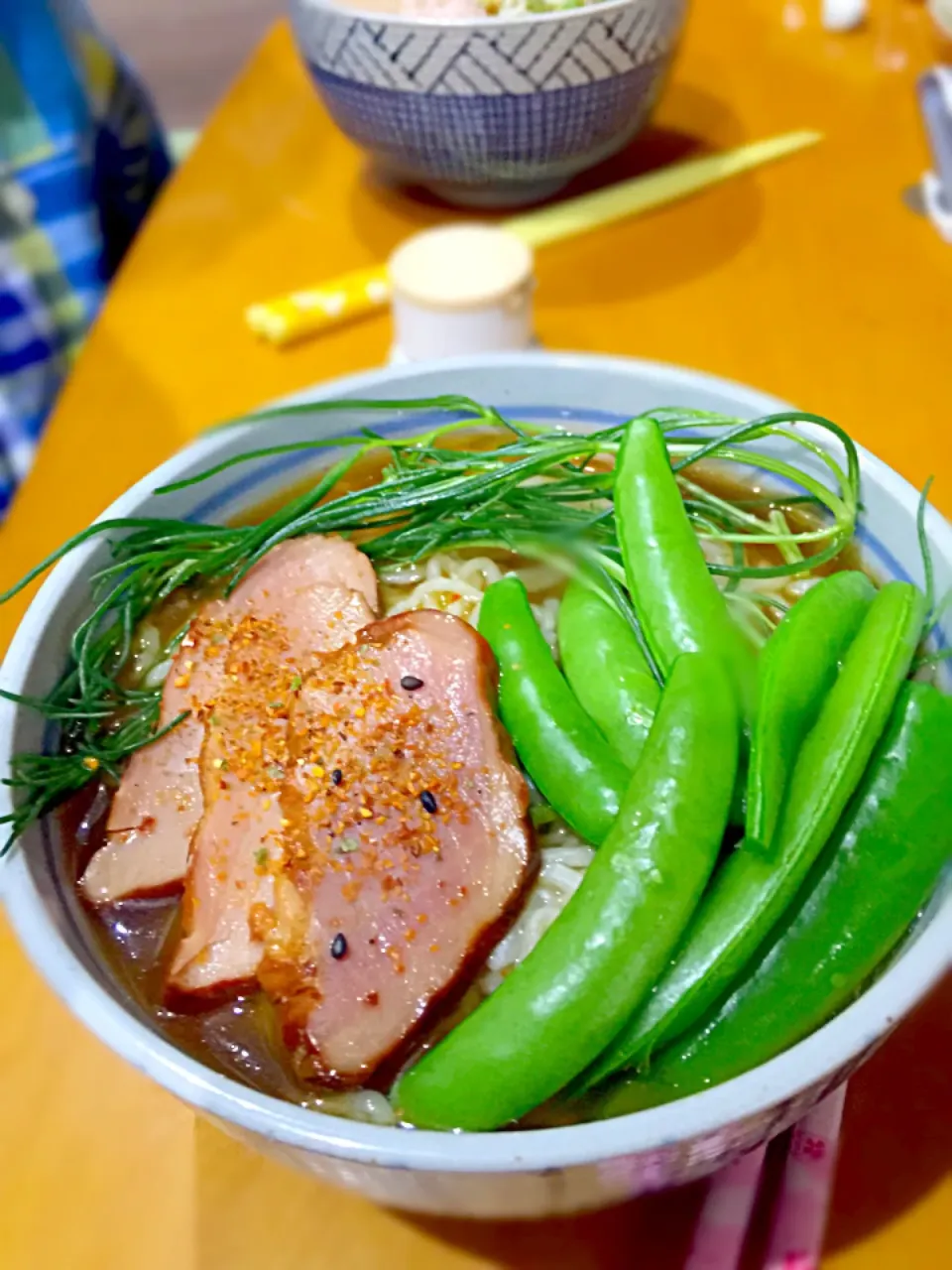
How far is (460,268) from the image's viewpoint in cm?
122

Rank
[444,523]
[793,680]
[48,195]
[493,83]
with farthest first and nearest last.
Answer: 1. [48,195]
2. [493,83]
3. [444,523]
4. [793,680]

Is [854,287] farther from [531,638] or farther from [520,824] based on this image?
[520,824]

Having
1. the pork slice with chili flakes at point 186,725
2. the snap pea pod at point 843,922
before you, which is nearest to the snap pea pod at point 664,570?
the snap pea pod at point 843,922

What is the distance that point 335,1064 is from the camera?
2.13 feet

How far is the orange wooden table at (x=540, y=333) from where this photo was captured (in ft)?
2.31

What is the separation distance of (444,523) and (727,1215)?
57cm

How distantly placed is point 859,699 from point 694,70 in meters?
1.71

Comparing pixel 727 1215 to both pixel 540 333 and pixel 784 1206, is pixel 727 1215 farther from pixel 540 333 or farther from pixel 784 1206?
pixel 540 333

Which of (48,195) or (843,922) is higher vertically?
(843,922)

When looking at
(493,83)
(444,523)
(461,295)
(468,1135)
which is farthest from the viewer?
(493,83)

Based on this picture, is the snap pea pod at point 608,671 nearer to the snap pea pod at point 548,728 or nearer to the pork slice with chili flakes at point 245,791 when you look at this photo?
the snap pea pod at point 548,728

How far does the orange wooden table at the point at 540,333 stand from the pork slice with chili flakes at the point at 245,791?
17 centimetres

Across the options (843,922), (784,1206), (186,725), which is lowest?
(784,1206)

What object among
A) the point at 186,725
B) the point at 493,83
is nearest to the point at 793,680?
the point at 186,725
